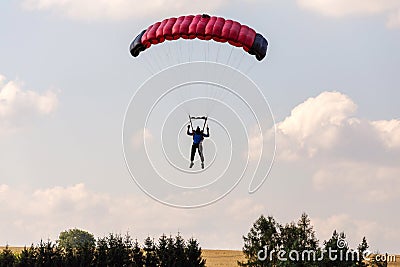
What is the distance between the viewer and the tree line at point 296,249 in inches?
1949

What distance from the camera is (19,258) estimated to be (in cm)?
5453

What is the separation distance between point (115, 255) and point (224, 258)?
2354 centimetres

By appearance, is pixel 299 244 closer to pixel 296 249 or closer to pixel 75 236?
pixel 296 249

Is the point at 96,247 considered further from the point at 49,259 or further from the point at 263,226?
the point at 263,226

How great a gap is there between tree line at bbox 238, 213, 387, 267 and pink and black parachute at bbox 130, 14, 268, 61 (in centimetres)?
1694

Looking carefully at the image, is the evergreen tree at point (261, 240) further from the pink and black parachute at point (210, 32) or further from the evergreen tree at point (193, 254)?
the pink and black parachute at point (210, 32)

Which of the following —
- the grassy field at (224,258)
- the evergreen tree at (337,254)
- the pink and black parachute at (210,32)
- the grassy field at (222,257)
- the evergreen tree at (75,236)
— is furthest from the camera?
the evergreen tree at (75,236)

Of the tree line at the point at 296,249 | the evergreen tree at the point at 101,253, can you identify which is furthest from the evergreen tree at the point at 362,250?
the evergreen tree at the point at 101,253

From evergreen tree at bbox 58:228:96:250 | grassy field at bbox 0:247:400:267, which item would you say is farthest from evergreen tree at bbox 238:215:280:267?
evergreen tree at bbox 58:228:96:250

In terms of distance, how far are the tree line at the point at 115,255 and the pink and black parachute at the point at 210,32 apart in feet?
67.6

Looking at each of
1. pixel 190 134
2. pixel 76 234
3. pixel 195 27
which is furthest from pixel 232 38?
pixel 76 234

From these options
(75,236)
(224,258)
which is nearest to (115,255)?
(224,258)

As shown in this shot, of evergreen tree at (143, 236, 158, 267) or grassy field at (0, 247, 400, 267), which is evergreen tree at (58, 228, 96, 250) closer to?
grassy field at (0, 247, 400, 267)

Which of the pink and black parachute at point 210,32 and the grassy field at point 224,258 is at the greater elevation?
the pink and black parachute at point 210,32
